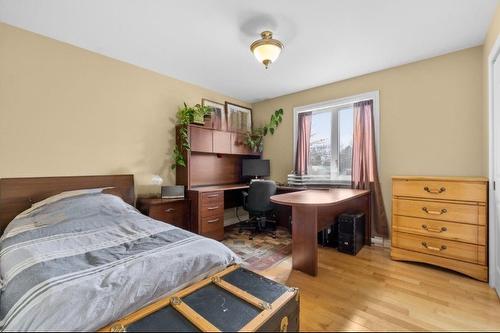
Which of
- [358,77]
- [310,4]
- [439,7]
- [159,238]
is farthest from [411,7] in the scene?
[159,238]

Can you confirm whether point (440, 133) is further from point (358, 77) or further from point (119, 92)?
point (119, 92)

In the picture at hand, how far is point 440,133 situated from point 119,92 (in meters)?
3.95

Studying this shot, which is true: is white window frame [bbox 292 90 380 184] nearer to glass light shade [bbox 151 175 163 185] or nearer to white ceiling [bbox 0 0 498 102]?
white ceiling [bbox 0 0 498 102]

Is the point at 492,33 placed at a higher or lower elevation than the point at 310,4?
lower

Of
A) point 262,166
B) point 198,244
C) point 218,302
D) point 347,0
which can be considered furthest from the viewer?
point 262,166

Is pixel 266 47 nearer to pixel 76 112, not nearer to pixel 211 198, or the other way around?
pixel 211 198

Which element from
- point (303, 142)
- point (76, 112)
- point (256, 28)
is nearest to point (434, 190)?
point (303, 142)

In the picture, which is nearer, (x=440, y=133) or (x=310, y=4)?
(x=310, y=4)

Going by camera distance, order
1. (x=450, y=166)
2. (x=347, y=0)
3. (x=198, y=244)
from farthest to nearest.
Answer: (x=450, y=166)
(x=347, y=0)
(x=198, y=244)

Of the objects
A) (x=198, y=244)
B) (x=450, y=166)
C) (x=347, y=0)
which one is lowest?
(x=198, y=244)

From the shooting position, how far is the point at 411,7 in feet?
5.96

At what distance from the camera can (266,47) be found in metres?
2.14

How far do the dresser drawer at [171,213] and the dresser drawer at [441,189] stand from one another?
8.65 ft

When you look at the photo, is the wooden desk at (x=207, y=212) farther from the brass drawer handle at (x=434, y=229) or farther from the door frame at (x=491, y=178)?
the door frame at (x=491, y=178)
